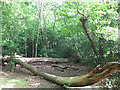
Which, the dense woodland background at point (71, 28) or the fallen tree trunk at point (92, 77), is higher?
the dense woodland background at point (71, 28)

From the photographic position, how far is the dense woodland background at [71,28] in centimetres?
583

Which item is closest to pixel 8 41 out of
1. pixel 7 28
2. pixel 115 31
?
pixel 7 28

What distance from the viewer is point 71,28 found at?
8172 millimetres

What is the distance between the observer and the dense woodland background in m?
5.83

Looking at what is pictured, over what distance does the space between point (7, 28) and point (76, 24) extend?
4.21 m

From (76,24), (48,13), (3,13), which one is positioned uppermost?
(48,13)

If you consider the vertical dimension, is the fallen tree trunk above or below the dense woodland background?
below

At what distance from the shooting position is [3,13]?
22.0 ft

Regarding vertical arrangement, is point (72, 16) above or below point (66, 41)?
above

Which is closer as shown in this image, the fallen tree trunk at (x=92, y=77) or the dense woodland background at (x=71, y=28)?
the fallen tree trunk at (x=92, y=77)

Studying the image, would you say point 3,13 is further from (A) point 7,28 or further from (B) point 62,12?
(B) point 62,12

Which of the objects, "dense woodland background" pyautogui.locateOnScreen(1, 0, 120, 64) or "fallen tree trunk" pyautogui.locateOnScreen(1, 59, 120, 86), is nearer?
"fallen tree trunk" pyautogui.locateOnScreen(1, 59, 120, 86)

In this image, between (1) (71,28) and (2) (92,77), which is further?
(1) (71,28)

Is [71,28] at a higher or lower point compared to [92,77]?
higher
